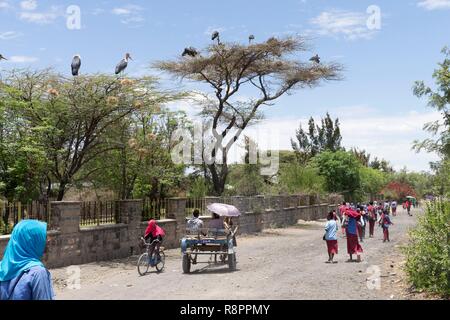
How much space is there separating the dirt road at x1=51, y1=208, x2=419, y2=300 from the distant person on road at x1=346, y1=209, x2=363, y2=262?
0.40m

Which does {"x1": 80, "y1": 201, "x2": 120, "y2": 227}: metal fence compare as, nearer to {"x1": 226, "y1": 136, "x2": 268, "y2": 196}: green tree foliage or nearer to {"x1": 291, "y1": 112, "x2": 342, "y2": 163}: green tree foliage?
{"x1": 226, "y1": 136, "x2": 268, "y2": 196}: green tree foliage

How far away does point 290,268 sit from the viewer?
604 inches

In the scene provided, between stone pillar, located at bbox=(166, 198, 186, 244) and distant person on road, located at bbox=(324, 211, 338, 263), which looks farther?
stone pillar, located at bbox=(166, 198, 186, 244)

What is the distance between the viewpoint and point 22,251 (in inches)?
165

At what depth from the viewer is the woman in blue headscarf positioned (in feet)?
13.6

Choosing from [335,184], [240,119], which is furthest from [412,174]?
[240,119]

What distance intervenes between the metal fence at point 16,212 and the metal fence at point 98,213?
5.65 feet

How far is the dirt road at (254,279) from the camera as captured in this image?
11.3 metres

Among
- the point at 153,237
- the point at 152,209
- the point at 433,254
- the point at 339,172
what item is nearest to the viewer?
the point at 433,254

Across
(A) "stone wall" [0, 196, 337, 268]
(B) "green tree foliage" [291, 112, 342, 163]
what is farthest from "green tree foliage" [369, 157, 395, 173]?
(A) "stone wall" [0, 196, 337, 268]

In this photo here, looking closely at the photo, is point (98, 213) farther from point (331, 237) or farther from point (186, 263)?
point (331, 237)

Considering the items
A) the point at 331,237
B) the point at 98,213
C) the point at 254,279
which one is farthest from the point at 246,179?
the point at 254,279

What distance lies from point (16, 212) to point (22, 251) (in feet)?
38.5
